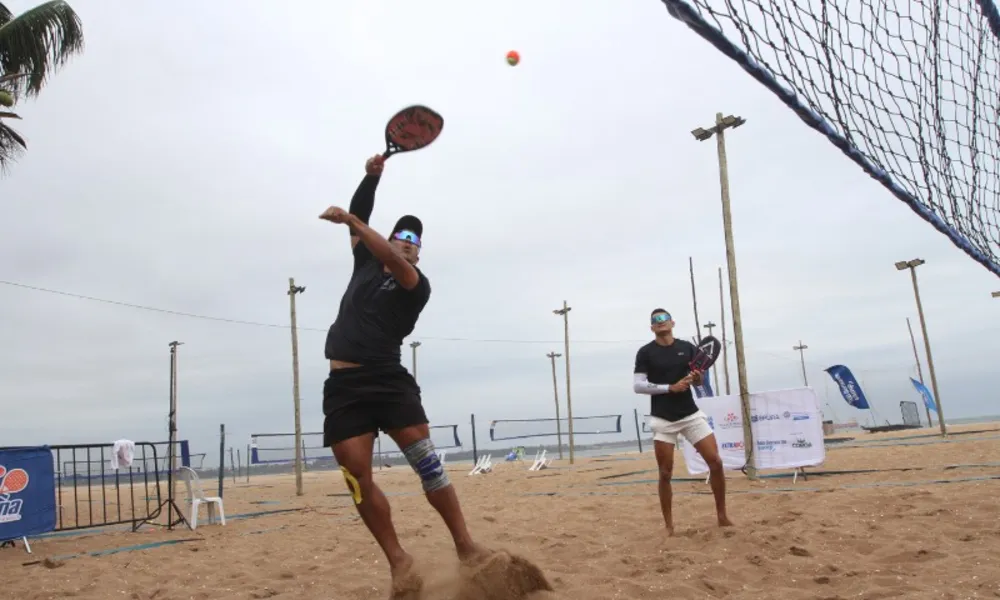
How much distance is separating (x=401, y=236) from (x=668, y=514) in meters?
3.02

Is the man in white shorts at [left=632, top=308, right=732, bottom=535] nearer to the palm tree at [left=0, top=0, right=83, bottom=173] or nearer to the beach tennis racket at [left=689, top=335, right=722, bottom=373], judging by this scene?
the beach tennis racket at [left=689, top=335, right=722, bottom=373]

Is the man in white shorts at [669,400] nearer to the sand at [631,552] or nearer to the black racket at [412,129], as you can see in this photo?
the sand at [631,552]

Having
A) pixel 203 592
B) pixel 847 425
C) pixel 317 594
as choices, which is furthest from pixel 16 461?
pixel 847 425

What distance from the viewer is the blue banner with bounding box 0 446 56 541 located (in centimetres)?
743

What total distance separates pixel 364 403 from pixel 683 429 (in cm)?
304

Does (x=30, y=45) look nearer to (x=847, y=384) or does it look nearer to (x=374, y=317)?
(x=374, y=317)

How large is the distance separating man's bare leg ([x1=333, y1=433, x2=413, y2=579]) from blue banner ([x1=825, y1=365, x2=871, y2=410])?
983 inches

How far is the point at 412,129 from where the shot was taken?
11.1 ft

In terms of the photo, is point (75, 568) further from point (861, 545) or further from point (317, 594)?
point (861, 545)

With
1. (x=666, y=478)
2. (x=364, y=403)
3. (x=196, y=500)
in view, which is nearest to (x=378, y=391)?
(x=364, y=403)

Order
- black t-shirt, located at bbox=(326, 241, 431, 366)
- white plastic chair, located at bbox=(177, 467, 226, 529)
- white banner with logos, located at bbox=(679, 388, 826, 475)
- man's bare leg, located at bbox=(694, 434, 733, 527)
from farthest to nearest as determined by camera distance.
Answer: white banner with logos, located at bbox=(679, 388, 826, 475) < white plastic chair, located at bbox=(177, 467, 226, 529) < man's bare leg, located at bbox=(694, 434, 733, 527) < black t-shirt, located at bbox=(326, 241, 431, 366)

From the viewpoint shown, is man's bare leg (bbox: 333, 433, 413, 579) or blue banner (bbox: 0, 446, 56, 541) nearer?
man's bare leg (bbox: 333, 433, 413, 579)

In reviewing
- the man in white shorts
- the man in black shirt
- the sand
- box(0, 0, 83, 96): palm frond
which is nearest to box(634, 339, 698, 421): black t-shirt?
the man in white shorts

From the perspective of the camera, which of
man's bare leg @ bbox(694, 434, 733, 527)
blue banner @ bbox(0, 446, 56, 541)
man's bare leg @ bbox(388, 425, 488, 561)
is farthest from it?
blue banner @ bbox(0, 446, 56, 541)
